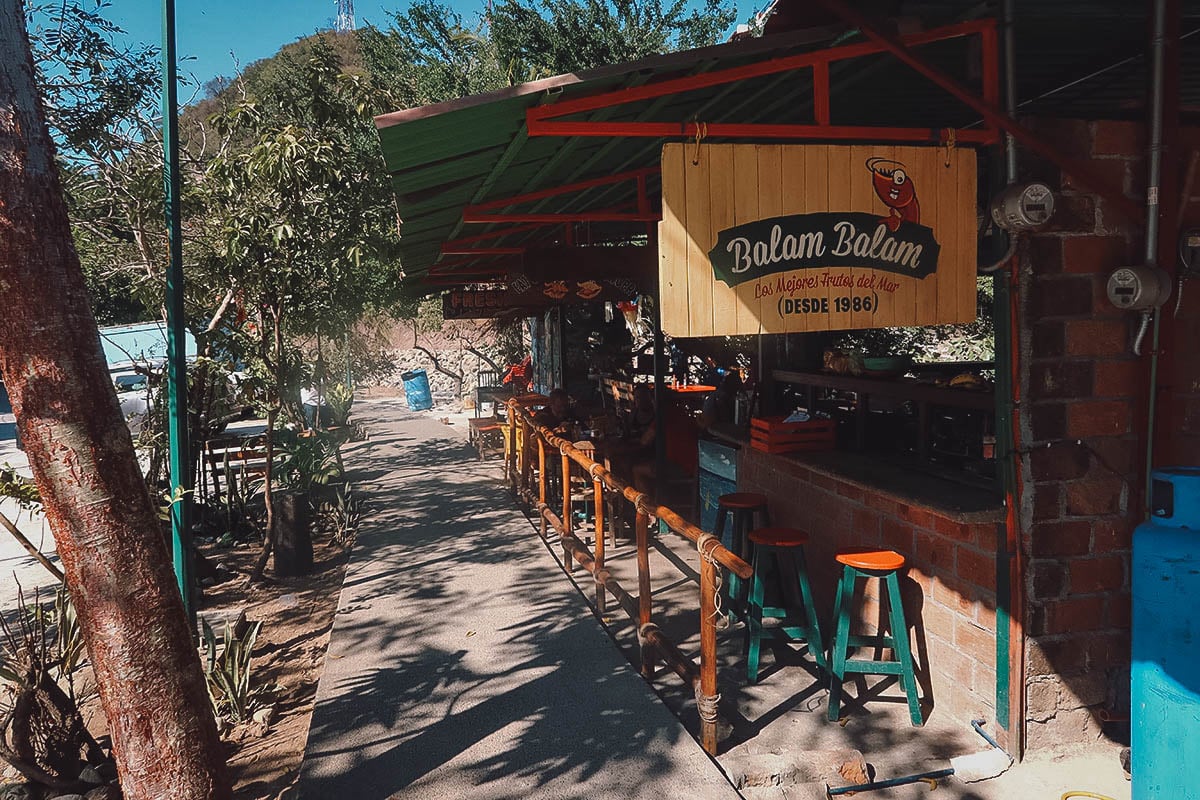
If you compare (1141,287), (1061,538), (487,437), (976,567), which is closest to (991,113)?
(1141,287)

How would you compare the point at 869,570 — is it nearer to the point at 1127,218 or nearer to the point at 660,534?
the point at 1127,218

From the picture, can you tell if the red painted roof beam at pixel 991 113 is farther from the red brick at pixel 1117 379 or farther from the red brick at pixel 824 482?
the red brick at pixel 824 482

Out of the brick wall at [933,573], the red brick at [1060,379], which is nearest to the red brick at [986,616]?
the brick wall at [933,573]

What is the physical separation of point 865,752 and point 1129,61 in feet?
13.3

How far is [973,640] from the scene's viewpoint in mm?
3990

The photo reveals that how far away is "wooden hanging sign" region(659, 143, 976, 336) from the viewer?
3418 millimetres

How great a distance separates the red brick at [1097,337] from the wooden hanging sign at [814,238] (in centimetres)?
48

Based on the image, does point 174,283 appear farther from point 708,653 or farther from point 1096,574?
point 1096,574

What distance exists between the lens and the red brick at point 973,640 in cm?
389

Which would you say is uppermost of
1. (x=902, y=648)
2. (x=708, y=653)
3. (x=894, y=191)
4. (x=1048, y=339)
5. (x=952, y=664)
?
(x=894, y=191)

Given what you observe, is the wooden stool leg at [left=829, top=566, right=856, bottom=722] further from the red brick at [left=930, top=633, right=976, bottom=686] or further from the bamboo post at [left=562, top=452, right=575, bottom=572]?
the bamboo post at [left=562, top=452, right=575, bottom=572]

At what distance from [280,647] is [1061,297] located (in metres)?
5.13

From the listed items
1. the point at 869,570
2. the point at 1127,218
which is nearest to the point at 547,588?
the point at 869,570

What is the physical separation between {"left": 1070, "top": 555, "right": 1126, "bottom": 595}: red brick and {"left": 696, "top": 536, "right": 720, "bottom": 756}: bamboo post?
164 centimetres
